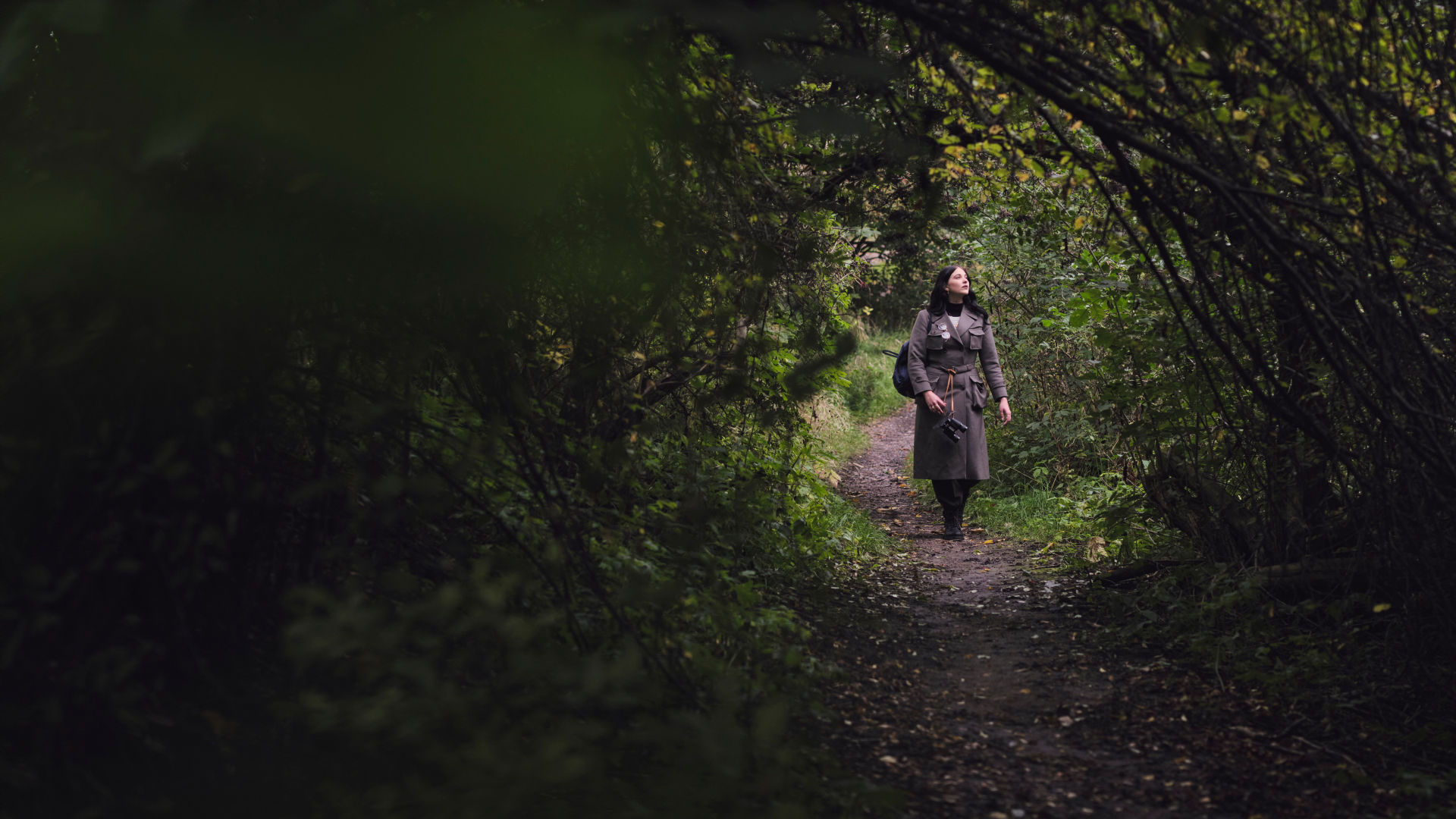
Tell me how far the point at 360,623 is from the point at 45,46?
1.45 metres

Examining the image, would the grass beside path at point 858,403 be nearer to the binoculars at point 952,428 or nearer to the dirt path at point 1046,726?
the binoculars at point 952,428

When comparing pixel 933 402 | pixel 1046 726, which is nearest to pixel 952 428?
pixel 933 402

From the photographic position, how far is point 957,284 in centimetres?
729

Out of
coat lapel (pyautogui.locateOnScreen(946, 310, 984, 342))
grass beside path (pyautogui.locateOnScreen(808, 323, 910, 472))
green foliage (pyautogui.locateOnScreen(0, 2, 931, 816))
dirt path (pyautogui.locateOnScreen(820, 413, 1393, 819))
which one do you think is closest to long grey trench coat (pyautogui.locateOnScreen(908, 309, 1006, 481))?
coat lapel (pyautogui.locateOnScreen(946, 310, 984, 342))

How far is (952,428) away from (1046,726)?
3953mm

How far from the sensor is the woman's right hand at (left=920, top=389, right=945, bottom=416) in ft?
24.0

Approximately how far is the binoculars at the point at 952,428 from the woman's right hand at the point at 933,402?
76 millimetres

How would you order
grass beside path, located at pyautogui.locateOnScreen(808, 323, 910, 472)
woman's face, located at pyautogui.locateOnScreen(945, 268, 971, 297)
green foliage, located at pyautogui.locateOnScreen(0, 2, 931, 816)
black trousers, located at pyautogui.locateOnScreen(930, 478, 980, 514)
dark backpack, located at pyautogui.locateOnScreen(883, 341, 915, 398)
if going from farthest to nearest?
grass beside path, located at pyautogui.locateOnScreen(808, 323, 910, 472)
black trousers, located at pyautogui.locateOnScreen(930, 478, 980, 514)
dark backpack, located at pyautogui.locateOnScreen(883, 341, 915, 398)
woman's face, located at pyautogui.locateOnScreen(945, 268, 971, 297)
green foliage, located at pyautogui.locateOnScreen(0, 2, 931, 816)

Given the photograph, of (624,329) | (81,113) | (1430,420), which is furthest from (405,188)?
(1430,420)

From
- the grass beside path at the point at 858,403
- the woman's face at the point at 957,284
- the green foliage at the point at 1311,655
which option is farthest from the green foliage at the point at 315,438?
the grass beside path at the point at 858,403

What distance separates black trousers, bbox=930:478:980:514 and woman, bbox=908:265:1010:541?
2.4 inches

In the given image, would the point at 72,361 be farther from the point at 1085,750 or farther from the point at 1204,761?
the point at 1204,761

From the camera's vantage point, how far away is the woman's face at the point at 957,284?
7297 mm

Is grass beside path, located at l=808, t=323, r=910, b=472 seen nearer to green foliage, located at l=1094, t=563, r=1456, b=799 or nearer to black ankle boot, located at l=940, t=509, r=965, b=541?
black ankle boot, located at l=940, t=509, r=965, b=541
